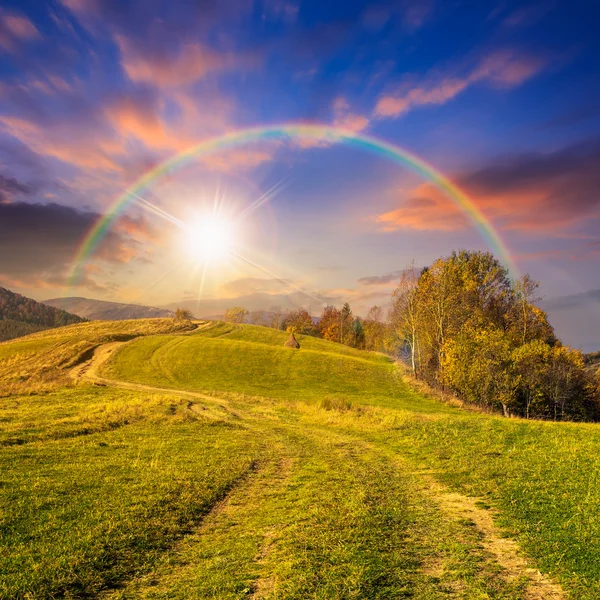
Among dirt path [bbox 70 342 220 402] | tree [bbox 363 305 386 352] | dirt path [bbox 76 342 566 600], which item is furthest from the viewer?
tree [bbox 363 305 386 352]

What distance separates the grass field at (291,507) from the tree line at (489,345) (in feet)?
95.9

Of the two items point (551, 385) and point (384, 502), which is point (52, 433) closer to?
point (384, 502)

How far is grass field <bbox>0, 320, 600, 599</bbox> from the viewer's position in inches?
349

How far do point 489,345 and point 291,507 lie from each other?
49.0 metres

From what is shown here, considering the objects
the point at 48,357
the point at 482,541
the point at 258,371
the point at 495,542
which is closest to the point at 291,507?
the point at 482,541

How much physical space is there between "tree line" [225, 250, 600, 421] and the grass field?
95.9 ft

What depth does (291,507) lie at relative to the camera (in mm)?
13984

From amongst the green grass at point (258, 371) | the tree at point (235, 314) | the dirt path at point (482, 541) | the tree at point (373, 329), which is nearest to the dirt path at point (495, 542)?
the dirt path at point (482, 541)

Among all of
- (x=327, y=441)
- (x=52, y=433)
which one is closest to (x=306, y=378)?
(x=327, y=441)

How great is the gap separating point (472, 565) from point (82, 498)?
12351 millimetres

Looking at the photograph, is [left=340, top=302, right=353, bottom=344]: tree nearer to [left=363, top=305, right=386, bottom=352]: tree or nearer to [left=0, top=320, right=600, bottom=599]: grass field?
[left=363, top=305, right=386, bottom=352]: tree

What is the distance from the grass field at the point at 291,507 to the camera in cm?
888

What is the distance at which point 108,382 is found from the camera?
60.6 meters

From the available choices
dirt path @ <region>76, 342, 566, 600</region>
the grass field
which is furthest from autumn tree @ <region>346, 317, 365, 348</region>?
dirt path @ <region>76, 342, 566, 600</region>
